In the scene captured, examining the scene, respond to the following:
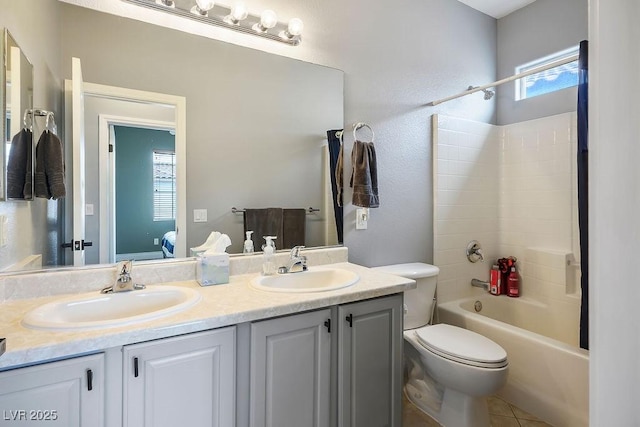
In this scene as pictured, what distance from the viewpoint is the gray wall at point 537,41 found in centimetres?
234

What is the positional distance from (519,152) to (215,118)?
234 centimetres

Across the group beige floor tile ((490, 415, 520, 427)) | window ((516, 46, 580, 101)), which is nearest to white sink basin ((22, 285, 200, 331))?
beige floor tile ((490, 415, 520, 427))

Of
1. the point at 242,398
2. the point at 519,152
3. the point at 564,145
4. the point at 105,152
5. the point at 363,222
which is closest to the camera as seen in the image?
the point at 242,398

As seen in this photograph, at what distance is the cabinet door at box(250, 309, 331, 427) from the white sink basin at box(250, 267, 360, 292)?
0.28 meters

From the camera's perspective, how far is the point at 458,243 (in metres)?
2.46

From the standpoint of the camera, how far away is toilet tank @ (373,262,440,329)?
199 centimetres

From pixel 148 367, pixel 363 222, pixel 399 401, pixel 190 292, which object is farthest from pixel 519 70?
pixel 148 367

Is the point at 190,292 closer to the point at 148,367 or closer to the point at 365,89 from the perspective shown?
the point at 148,367

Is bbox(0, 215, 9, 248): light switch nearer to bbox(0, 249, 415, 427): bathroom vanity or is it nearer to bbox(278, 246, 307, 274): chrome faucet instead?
bbox(0, 249, 415, 427): bathroom vanity

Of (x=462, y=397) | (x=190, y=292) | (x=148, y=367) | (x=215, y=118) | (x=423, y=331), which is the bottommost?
(x=462, y=397)

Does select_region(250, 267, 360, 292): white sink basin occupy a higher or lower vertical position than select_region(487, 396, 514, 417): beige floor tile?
higher

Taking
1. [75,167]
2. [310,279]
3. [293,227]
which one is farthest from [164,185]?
[310,279]

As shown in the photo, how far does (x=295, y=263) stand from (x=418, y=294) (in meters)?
0.84

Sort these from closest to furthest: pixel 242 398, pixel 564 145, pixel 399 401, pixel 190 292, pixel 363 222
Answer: pixel 242 398 → pixel 190 292 → pixel 399 401 → pixel 363 222 → pixel 564 145
